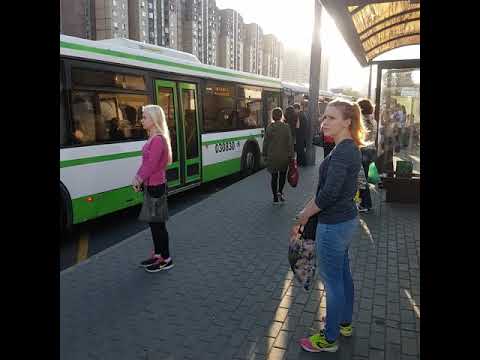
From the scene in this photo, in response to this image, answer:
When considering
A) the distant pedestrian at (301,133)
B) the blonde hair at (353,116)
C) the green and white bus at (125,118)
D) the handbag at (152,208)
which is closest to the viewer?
the blonde hair at (353,116)

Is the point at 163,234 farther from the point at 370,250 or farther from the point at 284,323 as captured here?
the point at 370,250

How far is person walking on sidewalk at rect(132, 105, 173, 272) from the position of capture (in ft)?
15.8

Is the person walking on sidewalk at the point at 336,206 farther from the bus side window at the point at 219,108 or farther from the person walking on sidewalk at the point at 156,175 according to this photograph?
the bus side window at the point at 219,108

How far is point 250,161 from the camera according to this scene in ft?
42.2

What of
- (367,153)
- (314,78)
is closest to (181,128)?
(367,153)

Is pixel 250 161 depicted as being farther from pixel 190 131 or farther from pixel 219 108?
pixel 190 131

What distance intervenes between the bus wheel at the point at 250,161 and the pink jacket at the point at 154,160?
747 centimetres

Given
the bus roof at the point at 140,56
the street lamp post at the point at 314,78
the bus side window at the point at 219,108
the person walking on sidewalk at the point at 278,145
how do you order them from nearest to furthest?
1. the bus roof at the point at 140,56
2. the person walking on sidewalk at the point at 278,145
3. the bus side window at the point at 219,108
4. the street lamp post at the point at 314,78

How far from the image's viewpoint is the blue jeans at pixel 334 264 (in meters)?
3.12

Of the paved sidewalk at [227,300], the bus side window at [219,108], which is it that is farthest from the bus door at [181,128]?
the paved sidewalk at [227,300]

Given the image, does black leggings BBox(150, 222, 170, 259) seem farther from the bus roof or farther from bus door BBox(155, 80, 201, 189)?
bus door BBox(155, 80, 201, 189)

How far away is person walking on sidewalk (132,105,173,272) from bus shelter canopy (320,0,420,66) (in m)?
3.70
